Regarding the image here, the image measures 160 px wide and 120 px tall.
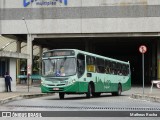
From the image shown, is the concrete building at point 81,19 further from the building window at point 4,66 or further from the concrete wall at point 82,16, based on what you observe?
the building window at point 4,66

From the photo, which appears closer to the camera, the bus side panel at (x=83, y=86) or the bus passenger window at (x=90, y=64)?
the bus side panel at (x=83, y=86)

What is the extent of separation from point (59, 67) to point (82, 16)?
3212cm

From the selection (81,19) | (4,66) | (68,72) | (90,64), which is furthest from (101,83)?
(81,19)

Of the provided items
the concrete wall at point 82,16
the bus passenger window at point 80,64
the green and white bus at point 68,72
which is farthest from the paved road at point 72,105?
the concrete wall at point 82,16

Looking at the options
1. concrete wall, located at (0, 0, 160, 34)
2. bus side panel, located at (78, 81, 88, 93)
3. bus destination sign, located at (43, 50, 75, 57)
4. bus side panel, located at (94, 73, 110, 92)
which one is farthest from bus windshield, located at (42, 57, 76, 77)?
concrete wall, located at (0, 0, 160, 34)

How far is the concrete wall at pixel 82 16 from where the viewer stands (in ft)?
185

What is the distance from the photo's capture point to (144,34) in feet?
188

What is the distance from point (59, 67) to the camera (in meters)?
25.9

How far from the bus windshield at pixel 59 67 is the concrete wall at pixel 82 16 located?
31585mm

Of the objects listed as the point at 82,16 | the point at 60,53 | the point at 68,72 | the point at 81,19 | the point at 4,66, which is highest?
the point at 82,16

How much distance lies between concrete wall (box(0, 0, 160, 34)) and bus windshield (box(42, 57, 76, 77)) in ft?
104

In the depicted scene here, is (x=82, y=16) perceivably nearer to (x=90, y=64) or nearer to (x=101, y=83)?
(x=101, y=83)

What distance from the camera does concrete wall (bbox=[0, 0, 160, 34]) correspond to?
56.5m

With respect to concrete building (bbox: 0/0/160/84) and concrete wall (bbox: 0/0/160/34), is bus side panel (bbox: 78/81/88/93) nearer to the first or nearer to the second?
concrete building (bbox: 0/0/160/84)
